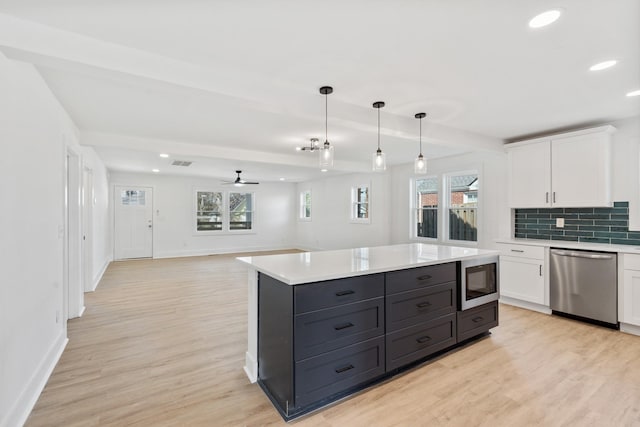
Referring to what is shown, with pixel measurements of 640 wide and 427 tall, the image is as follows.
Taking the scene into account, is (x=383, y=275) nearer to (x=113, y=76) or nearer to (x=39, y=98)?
(x=113, y=76)

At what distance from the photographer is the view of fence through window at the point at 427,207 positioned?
6090mm

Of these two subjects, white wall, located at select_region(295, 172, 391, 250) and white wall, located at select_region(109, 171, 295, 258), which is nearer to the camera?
white wall, located at select_region(295, 172, 391, 250)

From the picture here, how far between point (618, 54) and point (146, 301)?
577 centimetres

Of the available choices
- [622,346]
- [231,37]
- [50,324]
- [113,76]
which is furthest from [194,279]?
[622,346]

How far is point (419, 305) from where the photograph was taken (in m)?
2.55

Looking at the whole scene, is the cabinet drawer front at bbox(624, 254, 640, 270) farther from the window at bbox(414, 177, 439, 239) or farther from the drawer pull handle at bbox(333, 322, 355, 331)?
the drawer pull handle at bbox(333, 322, 355, 331)

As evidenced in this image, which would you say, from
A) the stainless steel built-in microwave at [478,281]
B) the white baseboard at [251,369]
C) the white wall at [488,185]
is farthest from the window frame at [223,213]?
the stainless steel built-in microwave at [478,281]

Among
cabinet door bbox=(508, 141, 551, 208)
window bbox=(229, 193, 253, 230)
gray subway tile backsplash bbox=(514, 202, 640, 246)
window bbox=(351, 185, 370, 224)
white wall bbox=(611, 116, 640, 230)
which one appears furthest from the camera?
window bbox=(229, 193, 253, 230)

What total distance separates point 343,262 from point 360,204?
5499mm

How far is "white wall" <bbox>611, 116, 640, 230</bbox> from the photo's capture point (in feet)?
11.7

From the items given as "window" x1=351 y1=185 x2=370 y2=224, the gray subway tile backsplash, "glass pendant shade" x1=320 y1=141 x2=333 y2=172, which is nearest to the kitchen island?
"glass pendant shade" x1=320 y1=141 x2=333 y2=172

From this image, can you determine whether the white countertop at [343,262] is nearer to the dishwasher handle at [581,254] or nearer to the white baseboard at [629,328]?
the dishwasher handle at [581,254]

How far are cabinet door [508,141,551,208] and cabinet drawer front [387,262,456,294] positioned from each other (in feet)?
7.52

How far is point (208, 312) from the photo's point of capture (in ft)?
13.1
